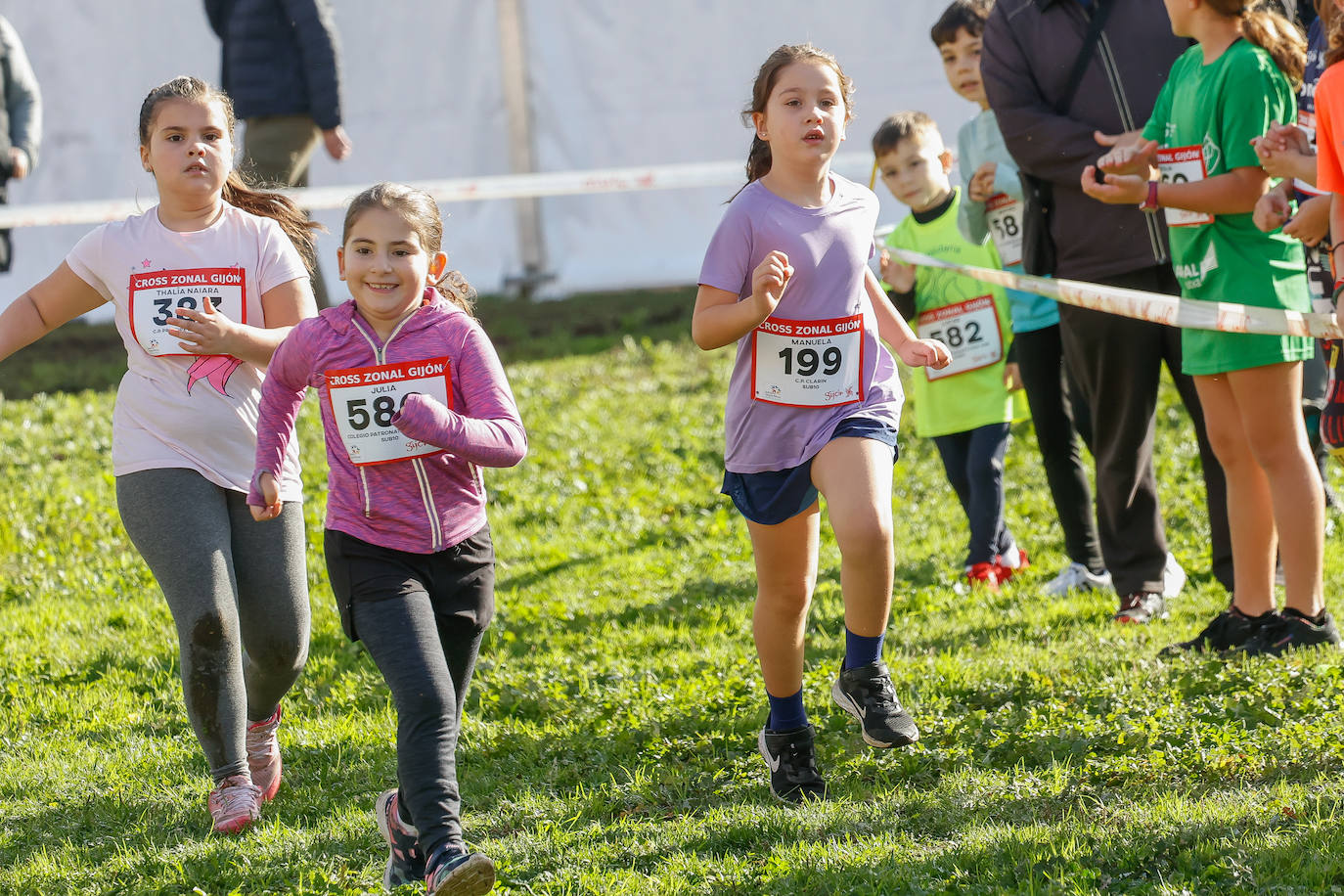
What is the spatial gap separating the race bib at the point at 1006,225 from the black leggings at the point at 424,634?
10.2 feet

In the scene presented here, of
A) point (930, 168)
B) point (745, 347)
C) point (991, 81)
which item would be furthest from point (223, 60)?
point (745, 347)

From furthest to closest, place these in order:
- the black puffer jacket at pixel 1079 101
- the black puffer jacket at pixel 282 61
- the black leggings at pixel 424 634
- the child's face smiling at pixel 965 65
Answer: the black puffer jacket at pixel 282 61, the child's face smiling at pixel 965 65, the black puffer jacket at pixel 1079 101, the black leggings at pixel 424 634

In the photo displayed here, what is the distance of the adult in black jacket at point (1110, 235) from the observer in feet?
17.4

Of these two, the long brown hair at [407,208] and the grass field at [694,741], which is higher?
the long brown hair at [407,208]

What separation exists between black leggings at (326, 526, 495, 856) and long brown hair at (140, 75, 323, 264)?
3.73ft

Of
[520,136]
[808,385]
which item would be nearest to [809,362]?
[808,385]

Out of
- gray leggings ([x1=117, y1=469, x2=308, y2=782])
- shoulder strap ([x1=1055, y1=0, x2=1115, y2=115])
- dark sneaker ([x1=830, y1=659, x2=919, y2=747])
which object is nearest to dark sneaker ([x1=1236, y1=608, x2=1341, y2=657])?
dark sneaker ([x1=830, y1=659, x2=919, y2=747])

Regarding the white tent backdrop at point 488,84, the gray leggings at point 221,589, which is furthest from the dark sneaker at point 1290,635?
the white tent backdrop at point 488,84

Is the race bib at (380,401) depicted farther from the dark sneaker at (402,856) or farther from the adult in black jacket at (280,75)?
the adult in black jacket at (280,75)

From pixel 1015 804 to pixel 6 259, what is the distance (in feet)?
23.5

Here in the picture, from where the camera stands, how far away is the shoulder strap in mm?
5305

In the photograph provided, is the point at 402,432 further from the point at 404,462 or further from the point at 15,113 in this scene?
the point at 15,113

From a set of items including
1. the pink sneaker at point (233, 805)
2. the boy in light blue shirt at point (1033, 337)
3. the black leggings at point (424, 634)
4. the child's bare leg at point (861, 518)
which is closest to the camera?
Result: the black leggings at point (424, 634)

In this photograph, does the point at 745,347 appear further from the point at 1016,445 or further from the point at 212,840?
the point at 1016,445
